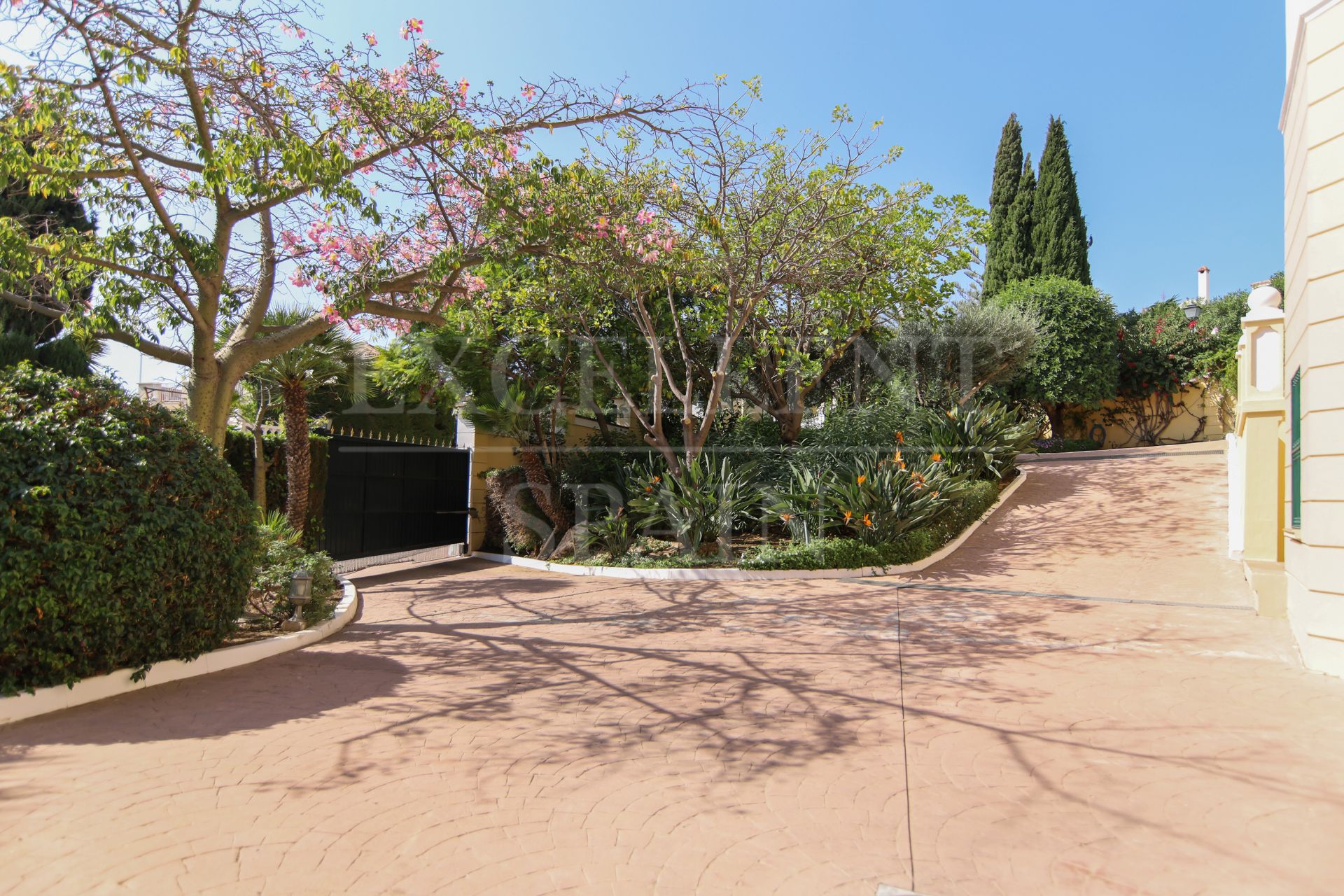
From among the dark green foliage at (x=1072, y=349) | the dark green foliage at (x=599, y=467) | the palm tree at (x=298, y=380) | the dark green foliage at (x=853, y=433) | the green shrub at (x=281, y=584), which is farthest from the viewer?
the dark green foliage at (x=1072, y=349)

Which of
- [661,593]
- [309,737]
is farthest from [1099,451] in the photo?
[309,737]

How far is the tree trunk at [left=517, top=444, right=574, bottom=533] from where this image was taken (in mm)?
12367

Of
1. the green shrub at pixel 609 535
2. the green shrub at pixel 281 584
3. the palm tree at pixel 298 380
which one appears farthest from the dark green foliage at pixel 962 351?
the green shrub at pixel 281 584

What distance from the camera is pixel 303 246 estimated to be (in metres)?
7.95

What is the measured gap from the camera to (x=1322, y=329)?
501 centimetres

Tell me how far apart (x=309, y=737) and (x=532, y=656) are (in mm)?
2059

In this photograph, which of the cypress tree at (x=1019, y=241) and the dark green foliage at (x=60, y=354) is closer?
the dark green foliage at (x=60, y=354)

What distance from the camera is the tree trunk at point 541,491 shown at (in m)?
12.4

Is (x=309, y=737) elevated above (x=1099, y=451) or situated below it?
below

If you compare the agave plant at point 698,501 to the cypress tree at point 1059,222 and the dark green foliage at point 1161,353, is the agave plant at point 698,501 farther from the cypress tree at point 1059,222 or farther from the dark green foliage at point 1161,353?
the cypress tree at point 1059,222

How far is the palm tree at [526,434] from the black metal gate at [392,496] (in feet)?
3.93

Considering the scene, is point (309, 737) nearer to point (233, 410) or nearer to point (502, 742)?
point (502, 742)

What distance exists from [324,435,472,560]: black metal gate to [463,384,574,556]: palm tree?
3.93 ft

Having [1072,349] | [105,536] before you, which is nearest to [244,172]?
[105,536]
